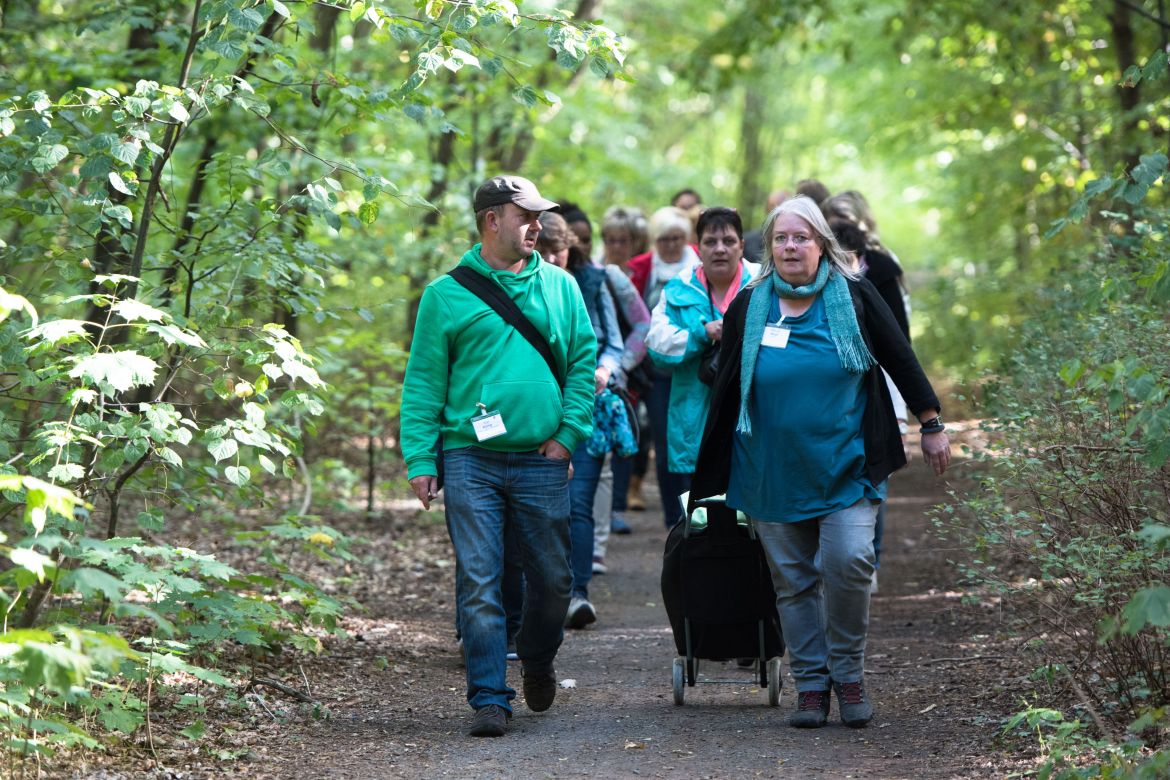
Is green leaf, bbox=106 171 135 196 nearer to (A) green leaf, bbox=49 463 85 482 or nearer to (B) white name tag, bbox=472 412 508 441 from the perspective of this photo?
(A) green leaf, bbox=49 463 85 482

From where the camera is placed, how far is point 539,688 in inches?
227

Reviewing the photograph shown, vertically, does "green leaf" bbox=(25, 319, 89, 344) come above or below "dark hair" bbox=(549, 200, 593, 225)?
below

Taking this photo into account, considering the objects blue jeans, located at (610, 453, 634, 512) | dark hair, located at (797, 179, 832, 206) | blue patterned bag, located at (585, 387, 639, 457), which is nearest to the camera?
blue patterned bag, located at (585, 387, 639, 457)

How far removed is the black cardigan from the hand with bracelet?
5 cm

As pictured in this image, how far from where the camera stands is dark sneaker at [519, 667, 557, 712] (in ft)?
18.8

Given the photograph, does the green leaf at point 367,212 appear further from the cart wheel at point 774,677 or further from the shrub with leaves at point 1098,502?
the shrub with leaves at point 1098,502

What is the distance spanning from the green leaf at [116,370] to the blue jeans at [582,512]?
3.37 m

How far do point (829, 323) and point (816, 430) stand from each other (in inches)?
17.9

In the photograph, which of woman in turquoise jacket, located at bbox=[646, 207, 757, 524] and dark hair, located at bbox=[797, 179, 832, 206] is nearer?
woman in turquoise jacket, located at bbox=[646, 207, 757, 524]

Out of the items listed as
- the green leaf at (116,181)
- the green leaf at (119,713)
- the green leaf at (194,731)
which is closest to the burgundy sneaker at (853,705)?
the green leaf at (194,731)

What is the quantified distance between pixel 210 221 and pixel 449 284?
1.68 m

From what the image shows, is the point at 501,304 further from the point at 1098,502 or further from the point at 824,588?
the point at 1098,502

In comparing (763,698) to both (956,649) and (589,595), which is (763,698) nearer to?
(956,649)

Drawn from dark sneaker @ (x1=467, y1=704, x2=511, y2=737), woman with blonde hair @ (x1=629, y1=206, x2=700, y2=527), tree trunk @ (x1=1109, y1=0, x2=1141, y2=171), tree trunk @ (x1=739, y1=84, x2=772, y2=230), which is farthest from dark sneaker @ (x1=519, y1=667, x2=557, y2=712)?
tree trunk @ (x1=739, y1=84, x2=772, y2=230)
